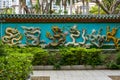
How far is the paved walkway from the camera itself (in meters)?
14.3

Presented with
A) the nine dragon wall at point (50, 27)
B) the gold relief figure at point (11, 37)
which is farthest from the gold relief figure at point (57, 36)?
the gold relief figure at point (11, 37)

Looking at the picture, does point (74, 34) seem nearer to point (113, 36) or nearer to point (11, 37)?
point (113, 36)

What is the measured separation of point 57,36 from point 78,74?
13.1 ft

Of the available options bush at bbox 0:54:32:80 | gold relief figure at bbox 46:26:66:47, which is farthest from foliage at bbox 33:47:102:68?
bush at bbox 0:54:32:80

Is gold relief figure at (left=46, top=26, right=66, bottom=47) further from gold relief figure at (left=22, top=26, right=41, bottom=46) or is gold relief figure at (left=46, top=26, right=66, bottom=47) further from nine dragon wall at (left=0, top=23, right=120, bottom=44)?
gold relief figure at (left=22, top=26, right=41, bottom=46)

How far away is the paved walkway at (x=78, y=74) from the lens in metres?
14.3

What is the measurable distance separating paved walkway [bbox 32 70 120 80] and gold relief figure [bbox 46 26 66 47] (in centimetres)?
294

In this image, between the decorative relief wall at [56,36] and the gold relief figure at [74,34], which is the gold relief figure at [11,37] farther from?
the gold relief figure at [74,34]

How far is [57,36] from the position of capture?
1909cm

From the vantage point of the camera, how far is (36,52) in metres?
17.0

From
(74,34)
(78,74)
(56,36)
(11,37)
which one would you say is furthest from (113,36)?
(11,37)

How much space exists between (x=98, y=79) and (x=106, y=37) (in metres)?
5.56

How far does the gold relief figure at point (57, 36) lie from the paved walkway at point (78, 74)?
2939 mm

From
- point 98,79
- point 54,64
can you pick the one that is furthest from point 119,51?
point 98,79
